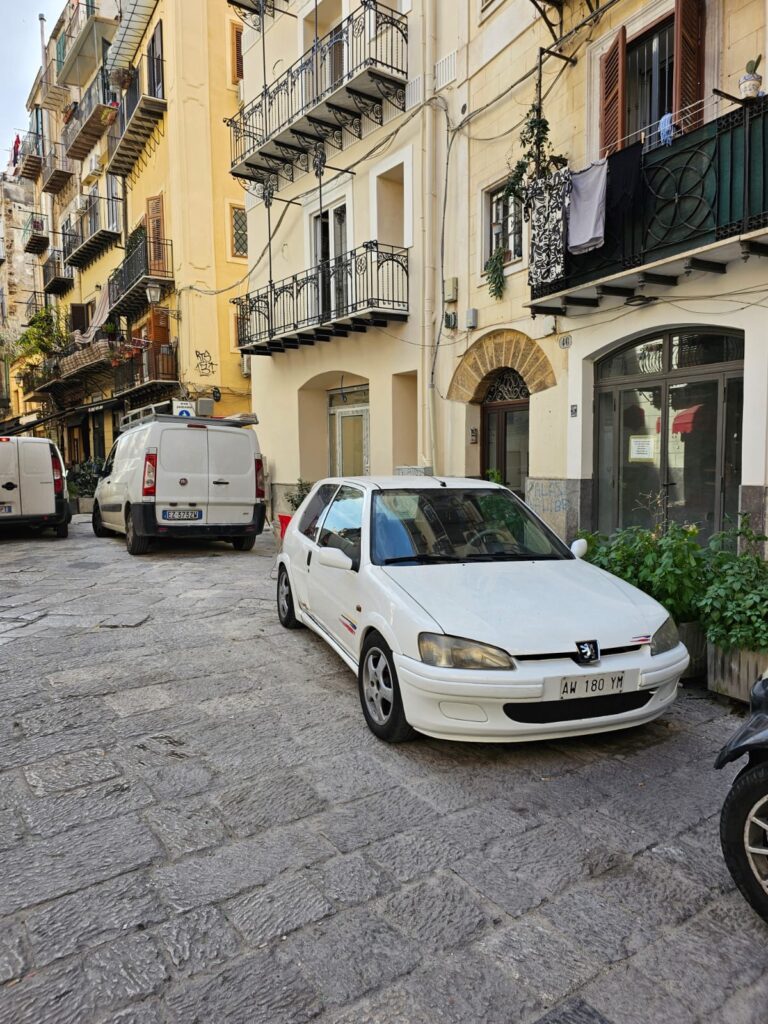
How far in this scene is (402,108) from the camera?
482 inches

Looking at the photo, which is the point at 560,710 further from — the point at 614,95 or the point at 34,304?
the point at 34,304

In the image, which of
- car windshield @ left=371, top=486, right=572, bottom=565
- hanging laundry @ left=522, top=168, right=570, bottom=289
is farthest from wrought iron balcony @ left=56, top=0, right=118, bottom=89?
car windshield @ left=371, top=486, right=572, bottom=565

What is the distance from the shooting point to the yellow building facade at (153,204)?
790 inches

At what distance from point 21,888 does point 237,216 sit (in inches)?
850

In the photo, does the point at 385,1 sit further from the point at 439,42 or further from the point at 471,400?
the point at 471,400

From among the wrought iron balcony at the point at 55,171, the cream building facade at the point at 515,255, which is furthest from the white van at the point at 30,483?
the wrought iron balcony at the point at 55,171

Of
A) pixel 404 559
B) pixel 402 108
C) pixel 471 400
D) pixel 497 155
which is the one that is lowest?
pixel 404 559

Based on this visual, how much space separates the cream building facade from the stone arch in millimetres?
43

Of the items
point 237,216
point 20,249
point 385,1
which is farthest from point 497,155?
point 20,249

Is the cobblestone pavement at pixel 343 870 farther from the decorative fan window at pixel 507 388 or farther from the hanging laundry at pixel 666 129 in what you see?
the decorative fan window at pixel 507 388

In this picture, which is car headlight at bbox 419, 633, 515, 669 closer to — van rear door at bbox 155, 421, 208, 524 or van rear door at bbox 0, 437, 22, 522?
van rear door at bbox 155, 421, 208, 524

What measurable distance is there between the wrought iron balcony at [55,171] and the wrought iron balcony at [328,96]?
60.8ft

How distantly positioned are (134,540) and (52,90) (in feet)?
101

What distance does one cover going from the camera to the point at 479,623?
356cm
